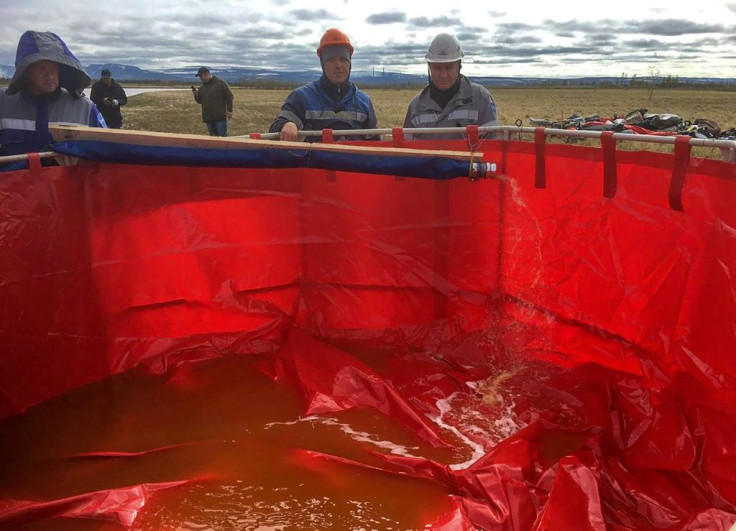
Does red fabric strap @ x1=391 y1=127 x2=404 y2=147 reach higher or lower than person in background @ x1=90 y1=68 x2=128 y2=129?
lower

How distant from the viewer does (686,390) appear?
10.0 feet

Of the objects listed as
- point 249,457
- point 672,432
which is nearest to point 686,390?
point 672,432

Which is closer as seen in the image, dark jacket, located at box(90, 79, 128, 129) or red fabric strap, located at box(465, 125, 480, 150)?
red fabric strap, located at box(465, 125, 480, 150)

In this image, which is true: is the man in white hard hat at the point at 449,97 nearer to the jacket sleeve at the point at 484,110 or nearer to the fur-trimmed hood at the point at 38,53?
the jacket sleeve at the point at 484,110

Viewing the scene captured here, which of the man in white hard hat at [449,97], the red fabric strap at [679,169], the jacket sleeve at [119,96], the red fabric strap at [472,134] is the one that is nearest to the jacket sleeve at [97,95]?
the jacket sleeve at [119,96]

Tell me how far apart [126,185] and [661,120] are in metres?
16.4

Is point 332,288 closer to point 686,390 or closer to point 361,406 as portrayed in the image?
point 361,406

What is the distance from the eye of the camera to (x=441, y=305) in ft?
14.5

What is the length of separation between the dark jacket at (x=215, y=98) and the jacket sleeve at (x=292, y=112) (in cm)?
774

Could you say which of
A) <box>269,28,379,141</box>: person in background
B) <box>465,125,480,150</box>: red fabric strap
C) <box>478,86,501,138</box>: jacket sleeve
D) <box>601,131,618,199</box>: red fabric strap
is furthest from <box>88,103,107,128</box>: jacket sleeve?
<box>601,131,618,199</box>: red fabric strap

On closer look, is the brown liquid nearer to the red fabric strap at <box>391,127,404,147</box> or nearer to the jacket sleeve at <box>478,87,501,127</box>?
the red fabric strap at <box>391,127,404,147</box>

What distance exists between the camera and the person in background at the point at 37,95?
12.3 feet

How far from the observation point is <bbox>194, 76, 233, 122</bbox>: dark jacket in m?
11.8

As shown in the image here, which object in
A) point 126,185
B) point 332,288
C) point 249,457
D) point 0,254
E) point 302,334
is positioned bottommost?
point 249,457
